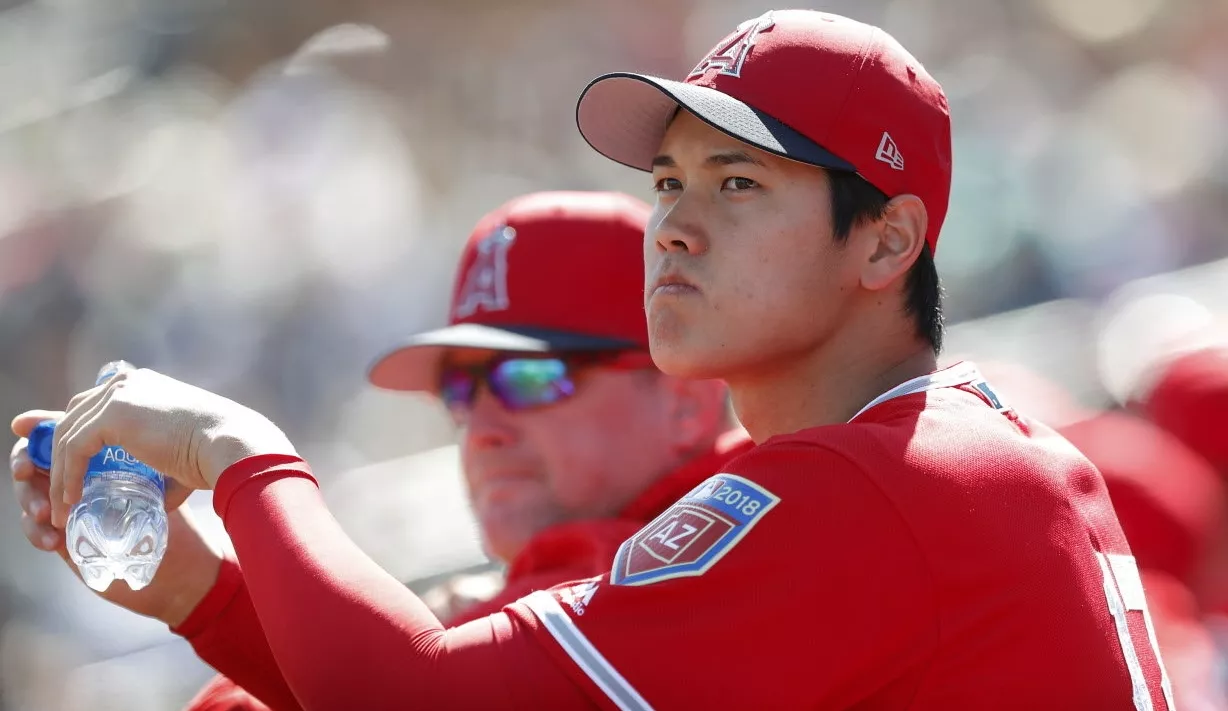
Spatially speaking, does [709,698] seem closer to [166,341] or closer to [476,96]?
[166,341]

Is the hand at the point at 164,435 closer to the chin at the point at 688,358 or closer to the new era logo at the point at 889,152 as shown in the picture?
the chin at the point at 688,358

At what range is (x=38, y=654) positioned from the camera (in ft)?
17.1

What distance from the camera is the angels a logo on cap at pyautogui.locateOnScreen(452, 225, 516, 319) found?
283 centimetres

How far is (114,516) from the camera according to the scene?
1659mm

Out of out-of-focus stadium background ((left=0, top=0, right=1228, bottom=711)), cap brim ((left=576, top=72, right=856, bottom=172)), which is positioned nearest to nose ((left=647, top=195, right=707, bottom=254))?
cap brim ((left=576, top=72, right=856, bottom=172))

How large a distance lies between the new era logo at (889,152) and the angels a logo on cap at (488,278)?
1204 mm

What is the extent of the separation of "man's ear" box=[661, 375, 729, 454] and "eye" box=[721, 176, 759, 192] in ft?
3.28

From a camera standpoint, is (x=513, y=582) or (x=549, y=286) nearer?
(x=513, y=582)

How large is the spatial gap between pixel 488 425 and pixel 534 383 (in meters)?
0.13

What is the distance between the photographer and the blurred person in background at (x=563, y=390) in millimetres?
2633

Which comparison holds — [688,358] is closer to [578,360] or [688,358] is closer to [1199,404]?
[578,360]

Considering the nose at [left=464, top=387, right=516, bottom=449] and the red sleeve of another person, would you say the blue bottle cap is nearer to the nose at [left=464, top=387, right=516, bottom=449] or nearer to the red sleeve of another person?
the red sleeve of another person

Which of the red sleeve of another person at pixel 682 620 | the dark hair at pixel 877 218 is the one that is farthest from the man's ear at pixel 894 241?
the red sleeve of another person at pixel 682 620

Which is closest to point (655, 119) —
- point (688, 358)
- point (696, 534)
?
point (688, 358)
